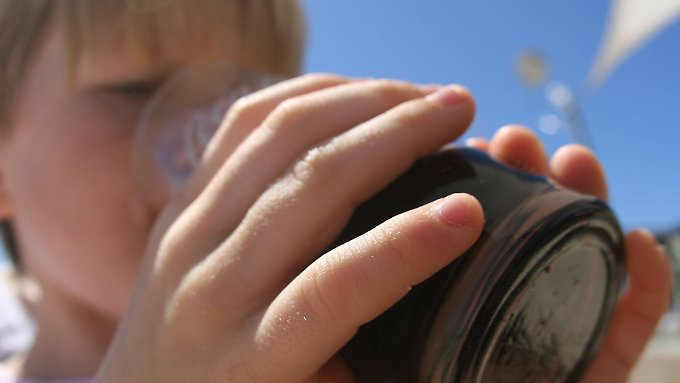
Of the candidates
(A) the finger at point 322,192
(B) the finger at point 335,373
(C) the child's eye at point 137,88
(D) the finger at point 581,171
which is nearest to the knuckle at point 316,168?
(A) the finger at point 322,192

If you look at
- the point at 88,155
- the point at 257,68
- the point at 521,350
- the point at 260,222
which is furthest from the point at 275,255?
the point at 257,68

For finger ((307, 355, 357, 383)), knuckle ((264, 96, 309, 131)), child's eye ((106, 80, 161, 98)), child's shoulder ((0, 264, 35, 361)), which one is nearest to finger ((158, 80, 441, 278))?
knuckle ((264, 96, 309, 131))

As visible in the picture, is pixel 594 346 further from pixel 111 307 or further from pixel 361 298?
pixel 111 307

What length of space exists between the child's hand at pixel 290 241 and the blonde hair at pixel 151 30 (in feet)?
1.25

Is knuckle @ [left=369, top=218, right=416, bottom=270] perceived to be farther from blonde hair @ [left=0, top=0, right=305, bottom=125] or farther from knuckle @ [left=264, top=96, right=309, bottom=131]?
blonde hair @ [left=0, top=0, right=305, bottom=125]

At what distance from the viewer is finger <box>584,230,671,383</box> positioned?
483mm

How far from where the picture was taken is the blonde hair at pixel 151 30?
716mm

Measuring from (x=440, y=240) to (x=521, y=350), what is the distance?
0.12 metres

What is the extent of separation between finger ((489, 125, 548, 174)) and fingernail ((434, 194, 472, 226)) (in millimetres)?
193

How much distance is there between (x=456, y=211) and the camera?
0.85 feet

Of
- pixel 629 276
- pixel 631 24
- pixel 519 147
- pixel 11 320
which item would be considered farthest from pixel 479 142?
pixel 631 24

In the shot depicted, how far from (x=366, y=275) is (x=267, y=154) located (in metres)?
0.13

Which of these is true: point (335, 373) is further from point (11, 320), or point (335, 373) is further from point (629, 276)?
point (11, 320)

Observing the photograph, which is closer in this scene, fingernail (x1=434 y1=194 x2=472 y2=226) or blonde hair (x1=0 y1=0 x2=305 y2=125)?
fingernail (x1=434 y1=194 x2=472 y2=226)
